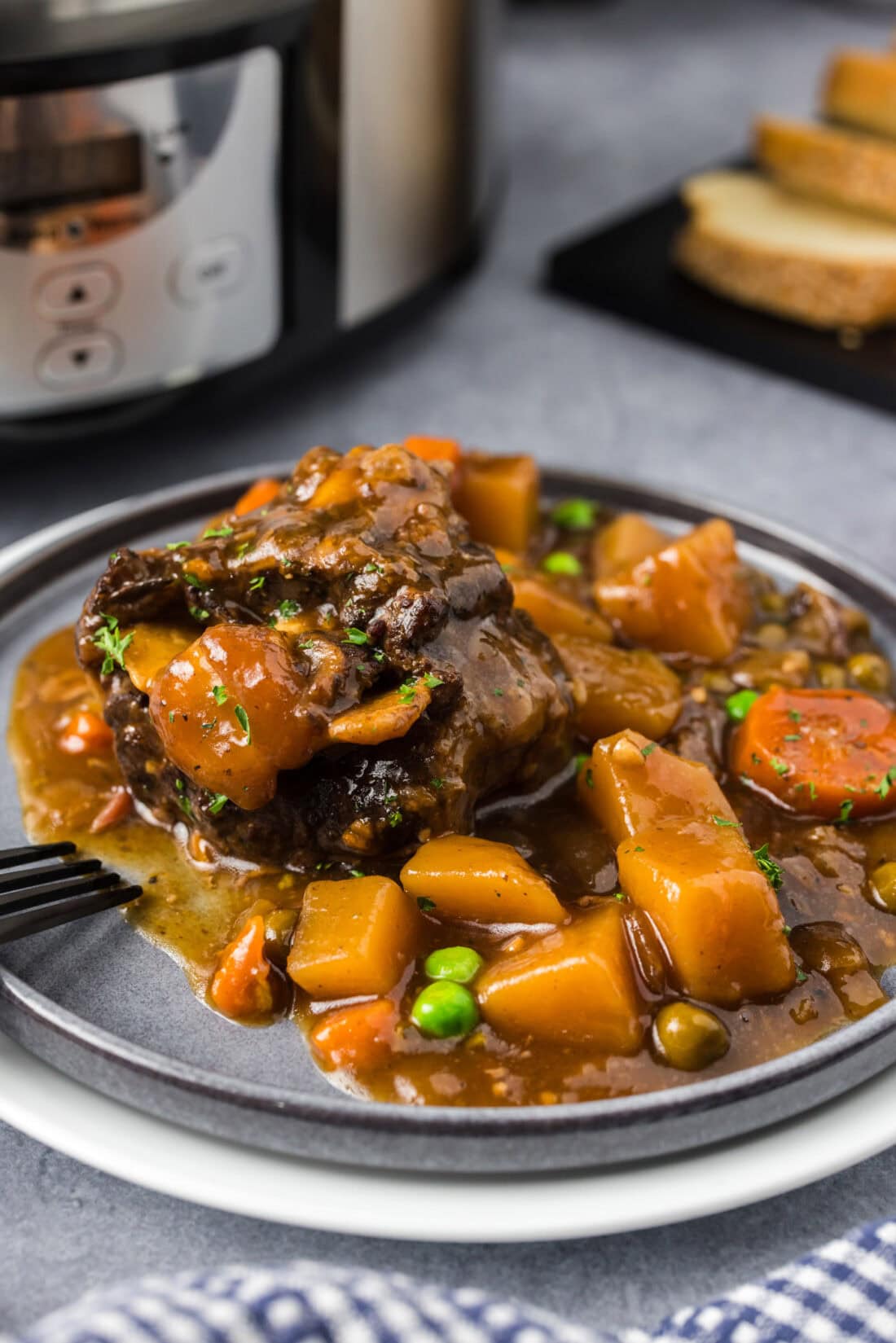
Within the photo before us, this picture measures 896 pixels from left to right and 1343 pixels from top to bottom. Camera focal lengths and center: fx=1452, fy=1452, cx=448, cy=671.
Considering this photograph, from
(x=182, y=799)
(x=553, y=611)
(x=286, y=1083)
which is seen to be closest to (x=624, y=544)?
(x=553, y=611)

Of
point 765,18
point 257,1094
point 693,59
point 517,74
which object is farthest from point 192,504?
point 765,18

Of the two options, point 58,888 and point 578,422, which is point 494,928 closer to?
point 58,888

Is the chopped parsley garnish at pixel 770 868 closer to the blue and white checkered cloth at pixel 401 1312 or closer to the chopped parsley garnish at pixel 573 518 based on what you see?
the blue and white checkered cloth at pixel 401 1312

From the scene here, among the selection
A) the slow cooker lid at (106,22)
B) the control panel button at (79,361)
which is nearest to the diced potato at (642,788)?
the control panel button at (79,361)

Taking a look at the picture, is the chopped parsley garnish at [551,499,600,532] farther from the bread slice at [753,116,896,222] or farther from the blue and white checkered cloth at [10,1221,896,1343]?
the bread slice at [753,116,896,222]

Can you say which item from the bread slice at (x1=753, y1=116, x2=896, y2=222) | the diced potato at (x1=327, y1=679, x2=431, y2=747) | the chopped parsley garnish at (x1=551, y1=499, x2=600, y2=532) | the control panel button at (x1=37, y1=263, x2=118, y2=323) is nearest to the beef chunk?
the diced potato at (x1=327, y1=679, x2=431, y2=747)

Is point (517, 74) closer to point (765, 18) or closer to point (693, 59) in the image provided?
point (693, 59)
